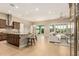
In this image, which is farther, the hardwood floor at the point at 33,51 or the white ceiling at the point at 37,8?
the white ceiling at the point at 37,8

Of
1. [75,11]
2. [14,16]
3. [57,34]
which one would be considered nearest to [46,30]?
[57,34]

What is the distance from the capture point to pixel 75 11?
6.22ft

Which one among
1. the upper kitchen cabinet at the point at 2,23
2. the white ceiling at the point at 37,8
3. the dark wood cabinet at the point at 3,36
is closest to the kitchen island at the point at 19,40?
the white ceiling at the point at 37,8

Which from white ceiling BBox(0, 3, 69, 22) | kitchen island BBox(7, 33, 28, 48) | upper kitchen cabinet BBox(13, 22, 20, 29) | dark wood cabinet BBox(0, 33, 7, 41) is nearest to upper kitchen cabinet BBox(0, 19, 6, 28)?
dark wood cabinet BBox(0, 33, 7, 41)

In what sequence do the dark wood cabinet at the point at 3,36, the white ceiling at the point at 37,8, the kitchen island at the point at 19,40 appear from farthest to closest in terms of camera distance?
the dark wood cabinet at the point at 3,36, the kitchen island at the point at 19,40, the white ceiling at the point at 37,8

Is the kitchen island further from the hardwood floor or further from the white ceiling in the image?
the white ceiling

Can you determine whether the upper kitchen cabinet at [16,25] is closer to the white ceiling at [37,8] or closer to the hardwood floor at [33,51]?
the white ceiling at [37,8]

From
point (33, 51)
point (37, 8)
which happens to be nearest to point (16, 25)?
point (37, 8)

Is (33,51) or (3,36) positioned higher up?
(3,36)

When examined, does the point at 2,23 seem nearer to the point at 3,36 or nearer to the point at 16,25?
the point at 3,36

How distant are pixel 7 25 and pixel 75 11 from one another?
7.64 metres

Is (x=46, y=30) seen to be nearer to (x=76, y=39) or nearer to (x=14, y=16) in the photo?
(x=14, y=16)

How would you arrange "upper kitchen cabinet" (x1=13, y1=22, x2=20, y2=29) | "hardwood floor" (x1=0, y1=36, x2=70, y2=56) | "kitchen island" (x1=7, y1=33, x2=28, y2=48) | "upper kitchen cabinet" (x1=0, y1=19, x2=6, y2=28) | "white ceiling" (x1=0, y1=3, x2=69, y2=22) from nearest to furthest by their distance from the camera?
"hardwood floor" (x1=0, y1=36, x2=70, y2=56), "white ceiling" (x1=0, y1=3, x2=69, y2=22), "kitchen island" (x1=7, y1=33, x2=28, y2=48), "upper kitchen cabinet" (x1=0, y1=19, x2=6, y2=28), "upper kitchen cabinet" (x1=13, y1=22, x2=20, y2=29)

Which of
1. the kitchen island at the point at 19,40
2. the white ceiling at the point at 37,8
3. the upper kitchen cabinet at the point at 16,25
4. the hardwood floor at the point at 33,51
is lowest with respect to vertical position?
the hardwood floor at the point at 33,51
